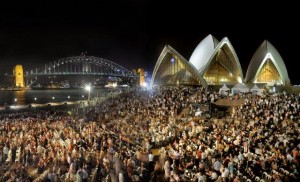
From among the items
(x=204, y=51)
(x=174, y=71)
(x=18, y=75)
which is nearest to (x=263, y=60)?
(x=204, y=51)

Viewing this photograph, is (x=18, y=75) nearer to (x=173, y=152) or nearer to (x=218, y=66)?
(x=218, y=66)

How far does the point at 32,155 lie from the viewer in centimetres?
1165

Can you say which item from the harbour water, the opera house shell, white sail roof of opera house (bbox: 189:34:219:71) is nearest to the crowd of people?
the opera house shell

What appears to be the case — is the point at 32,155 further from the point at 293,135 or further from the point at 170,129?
the point at 293,135

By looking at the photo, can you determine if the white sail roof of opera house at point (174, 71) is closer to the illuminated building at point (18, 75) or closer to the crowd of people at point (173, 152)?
the crowd of people at point (173, 152)

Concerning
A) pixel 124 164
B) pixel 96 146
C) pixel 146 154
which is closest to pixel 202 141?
pixel 146 154

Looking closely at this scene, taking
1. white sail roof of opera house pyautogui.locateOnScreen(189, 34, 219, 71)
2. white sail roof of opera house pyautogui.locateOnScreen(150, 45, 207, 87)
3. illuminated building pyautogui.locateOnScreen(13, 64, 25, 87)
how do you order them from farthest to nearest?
illuminated building pyautogui.locateOnScreen(13, 64, 25, 87)
white sail roof of opera house pyautogui.locateOnScreen(189, 34, 219, 71)
white sail roof of opera house pyautogui.locateOnScreen(150, 45, 207, 87)

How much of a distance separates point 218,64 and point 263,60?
6.13 m

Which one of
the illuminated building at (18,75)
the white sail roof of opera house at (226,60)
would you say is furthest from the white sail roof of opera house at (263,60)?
the illuminated building at (18,75)

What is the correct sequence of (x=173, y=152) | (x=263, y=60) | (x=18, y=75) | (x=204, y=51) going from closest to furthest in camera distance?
(x=173, y=152), (x=263, y=60), (x=204, y=51), (x=18, y=75)

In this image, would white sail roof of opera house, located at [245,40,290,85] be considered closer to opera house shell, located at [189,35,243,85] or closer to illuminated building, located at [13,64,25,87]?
opera house shell, located at [189,35,243,85]

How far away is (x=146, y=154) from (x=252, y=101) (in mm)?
10471

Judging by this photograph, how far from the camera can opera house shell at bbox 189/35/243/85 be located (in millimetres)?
38297

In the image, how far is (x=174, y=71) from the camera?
39.2 meters
